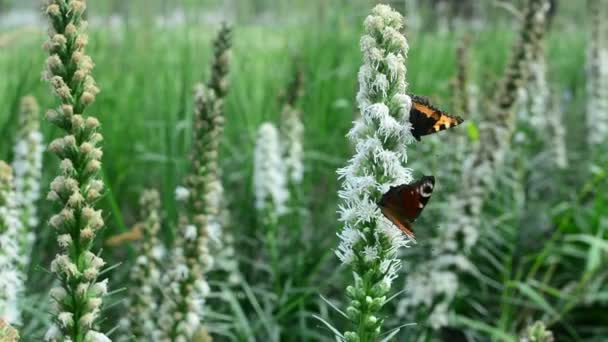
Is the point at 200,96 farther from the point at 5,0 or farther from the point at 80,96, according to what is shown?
the point at 5,0

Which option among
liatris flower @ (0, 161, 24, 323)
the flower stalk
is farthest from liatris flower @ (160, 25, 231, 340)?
the flower stalk

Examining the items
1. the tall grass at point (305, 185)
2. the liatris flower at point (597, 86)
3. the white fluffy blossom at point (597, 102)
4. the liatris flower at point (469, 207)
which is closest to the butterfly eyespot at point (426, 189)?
the tall grass at point (305, 185)

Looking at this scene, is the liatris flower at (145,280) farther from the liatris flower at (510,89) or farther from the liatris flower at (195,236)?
the liatris flower at (510,89)

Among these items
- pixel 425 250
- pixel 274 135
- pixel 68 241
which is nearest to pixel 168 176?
pixel 274 135

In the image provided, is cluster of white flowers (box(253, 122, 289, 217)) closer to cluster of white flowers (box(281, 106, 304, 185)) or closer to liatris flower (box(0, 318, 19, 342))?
cluster of white flowers (box(281, 106, 304, 185))

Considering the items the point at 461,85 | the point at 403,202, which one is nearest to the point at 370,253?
the point at 403,202
